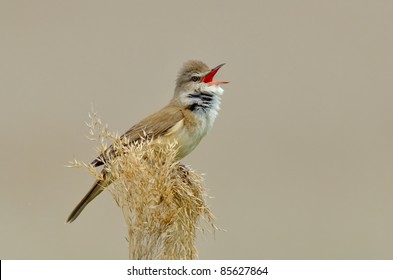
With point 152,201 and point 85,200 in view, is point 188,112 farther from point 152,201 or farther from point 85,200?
point 152,201

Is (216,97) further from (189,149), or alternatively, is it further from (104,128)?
(104,128)

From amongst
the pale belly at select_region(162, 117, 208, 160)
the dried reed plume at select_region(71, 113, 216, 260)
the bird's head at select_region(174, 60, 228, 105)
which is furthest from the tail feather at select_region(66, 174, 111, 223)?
the bird's head at select_region(174, 60, 228, 105)

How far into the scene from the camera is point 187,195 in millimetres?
2473

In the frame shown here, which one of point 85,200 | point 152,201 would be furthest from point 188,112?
point 152,201

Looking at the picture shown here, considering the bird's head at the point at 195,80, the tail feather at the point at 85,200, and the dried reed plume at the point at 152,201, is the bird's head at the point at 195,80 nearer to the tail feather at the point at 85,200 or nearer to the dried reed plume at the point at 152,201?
the tail feather at the point at 85,200

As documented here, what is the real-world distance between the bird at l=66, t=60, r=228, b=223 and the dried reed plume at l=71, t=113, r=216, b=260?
52.7 inches

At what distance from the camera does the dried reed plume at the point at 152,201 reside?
2.04 m

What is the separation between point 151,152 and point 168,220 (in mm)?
318

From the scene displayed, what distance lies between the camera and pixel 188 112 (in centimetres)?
412

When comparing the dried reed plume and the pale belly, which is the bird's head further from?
the dried reed plume

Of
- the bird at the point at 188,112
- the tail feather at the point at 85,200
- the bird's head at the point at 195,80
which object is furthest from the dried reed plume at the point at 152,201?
the bird's head at the point at 195,80

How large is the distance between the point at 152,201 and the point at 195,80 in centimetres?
228
